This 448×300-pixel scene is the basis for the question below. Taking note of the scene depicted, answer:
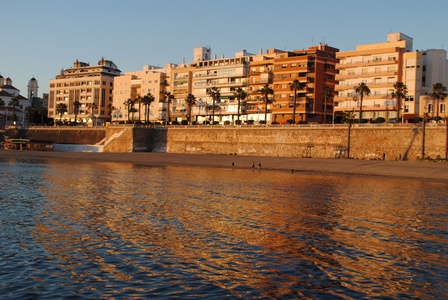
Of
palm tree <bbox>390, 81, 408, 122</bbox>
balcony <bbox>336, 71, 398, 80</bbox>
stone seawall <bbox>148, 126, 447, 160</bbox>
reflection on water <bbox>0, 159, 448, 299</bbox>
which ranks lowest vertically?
reflection on water <bbox>0, 159, 448, 299</bbox>

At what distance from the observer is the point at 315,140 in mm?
78938

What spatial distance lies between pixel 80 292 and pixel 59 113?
165 metres

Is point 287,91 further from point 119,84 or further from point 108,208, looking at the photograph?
point 108,208

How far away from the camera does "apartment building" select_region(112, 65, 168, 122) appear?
14050 centimetres

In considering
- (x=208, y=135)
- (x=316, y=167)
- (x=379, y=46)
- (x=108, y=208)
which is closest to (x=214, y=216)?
(x=108, y=208)

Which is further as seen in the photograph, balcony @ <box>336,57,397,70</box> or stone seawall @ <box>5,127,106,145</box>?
stone seawall @ <box>5,127,106,145</box>

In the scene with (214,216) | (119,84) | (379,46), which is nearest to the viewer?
(214,216)

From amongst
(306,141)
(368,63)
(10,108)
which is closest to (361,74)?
(368,63)

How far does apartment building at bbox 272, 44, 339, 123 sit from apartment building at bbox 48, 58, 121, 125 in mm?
71182

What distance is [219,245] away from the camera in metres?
19.6

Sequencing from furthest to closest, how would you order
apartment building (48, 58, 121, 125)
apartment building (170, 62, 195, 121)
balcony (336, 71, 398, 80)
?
apartment building (48, 58, 121, 125) < apartment building (170, 62, 195, 121) < balcony (336, 71, 398, 80)

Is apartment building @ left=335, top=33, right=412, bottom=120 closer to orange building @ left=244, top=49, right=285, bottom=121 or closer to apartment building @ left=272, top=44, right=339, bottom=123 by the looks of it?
apartment building @ left=272, top=44, right=339, bottom=123

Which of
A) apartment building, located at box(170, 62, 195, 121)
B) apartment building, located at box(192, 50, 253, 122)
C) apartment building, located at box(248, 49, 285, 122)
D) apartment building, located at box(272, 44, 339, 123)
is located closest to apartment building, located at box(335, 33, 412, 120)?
apartment building, located at box(272, 44, 339, 123)

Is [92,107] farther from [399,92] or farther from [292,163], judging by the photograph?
[399,92]
